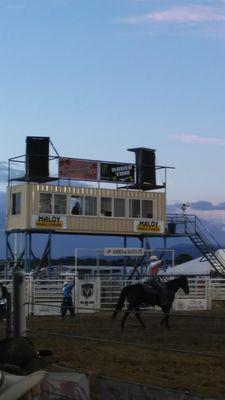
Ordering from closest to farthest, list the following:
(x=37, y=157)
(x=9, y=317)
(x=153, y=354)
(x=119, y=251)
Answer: (x=9, y=317), (x=153, y=354), (x=119, y=251), (x=37, y=157)

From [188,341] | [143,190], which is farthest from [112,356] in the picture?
[143,190]

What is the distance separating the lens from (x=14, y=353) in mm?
5133

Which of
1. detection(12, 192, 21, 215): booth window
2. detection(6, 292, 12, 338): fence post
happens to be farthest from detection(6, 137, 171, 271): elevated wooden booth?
detection(6, 292, 12, 338): fence post

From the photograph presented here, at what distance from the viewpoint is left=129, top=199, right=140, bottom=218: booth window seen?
48.6m

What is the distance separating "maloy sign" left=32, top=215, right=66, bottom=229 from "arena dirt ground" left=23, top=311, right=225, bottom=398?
22.9m

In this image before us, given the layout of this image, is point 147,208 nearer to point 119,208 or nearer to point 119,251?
point 119,208

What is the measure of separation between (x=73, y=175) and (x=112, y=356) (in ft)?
110

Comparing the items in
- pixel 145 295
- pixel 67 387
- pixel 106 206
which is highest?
pixel 106 206

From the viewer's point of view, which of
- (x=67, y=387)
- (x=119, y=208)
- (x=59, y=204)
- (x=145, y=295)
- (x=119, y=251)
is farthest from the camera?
(x=119, y=208)

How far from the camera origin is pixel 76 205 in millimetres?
46719

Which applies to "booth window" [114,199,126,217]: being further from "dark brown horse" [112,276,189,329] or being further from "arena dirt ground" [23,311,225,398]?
"arena dirt ground" [23,311,225,398]

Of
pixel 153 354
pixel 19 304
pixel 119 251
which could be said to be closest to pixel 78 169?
pixel 119 251

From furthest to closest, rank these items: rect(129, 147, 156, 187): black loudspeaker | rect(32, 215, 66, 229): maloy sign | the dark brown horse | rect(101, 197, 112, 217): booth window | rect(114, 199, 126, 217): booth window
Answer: rect(129, 147, 156, 187): black loudspeaker → rect(114, 199, 126, 217): booth window → rect(101, 197, 112, 217): booth window → rect(32, 215, 66, 229): maloy sign → the dark brown horse

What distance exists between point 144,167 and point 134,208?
3312 millimetres
